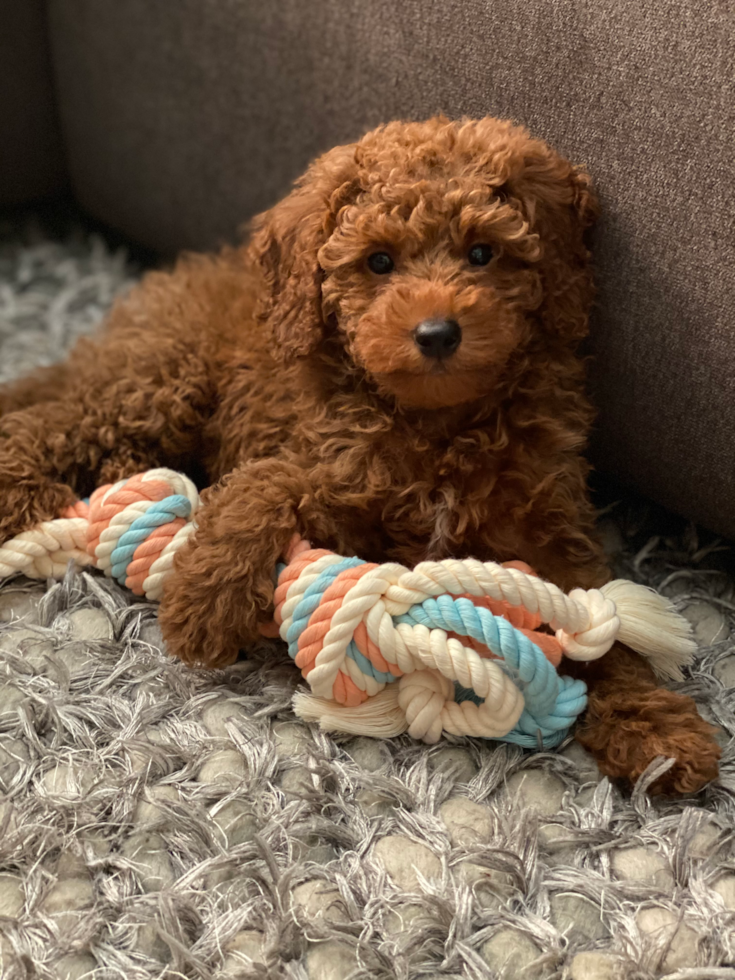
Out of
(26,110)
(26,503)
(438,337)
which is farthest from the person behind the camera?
(26,110)

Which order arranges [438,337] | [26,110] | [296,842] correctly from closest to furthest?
1. [296,842]
2. [438,337]
3. [26,110]

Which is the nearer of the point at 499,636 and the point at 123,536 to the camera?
the point at 499,636

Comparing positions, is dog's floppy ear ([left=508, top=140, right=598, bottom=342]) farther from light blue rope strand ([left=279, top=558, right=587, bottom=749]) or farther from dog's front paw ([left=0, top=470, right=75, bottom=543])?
dog's front paw ([left=0, top=470, right=75, bottom=543])

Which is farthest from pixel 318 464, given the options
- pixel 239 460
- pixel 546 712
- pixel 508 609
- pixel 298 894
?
pixel 298 894

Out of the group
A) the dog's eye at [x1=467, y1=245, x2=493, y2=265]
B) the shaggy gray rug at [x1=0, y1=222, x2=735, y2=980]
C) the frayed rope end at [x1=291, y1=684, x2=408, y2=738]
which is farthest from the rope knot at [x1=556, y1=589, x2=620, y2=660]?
the dog's eye at [x1=467, y1=245, x2=493, y2=265]

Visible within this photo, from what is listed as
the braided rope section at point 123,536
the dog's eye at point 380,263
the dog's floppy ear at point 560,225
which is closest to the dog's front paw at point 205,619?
the braided rope section at point 123,536

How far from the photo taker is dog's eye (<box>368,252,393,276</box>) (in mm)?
1370

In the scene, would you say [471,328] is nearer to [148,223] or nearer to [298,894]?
[298,894]

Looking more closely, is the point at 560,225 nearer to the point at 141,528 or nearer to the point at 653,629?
the point at 653,629

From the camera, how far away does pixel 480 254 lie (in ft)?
4.48

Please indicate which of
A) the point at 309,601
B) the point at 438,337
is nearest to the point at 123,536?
the point at 309,601

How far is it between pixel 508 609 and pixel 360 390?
1.36 feet

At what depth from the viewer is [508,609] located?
1.30 meters

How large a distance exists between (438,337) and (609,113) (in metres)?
0.50
